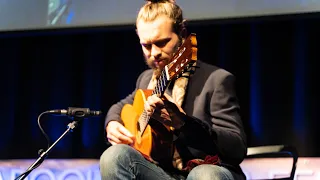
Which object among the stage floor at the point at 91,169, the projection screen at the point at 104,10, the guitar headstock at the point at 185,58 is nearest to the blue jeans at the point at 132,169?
the guitar headstock at the point at 185,58

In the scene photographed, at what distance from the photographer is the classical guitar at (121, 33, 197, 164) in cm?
133

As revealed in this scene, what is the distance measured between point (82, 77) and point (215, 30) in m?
0.81

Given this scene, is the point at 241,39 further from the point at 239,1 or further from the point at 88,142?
A: the point at 88,142

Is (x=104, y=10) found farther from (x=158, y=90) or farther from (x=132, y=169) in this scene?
(x=132, y=169)

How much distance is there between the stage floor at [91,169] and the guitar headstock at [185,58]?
1.22 meters

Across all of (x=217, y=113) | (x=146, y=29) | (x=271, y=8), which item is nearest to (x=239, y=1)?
(x=271, y=8)

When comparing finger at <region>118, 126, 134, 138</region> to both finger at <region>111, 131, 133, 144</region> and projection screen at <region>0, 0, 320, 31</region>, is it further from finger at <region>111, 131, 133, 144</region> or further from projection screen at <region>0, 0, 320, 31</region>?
projection screen at <region>0, 0, 320, 31</region>

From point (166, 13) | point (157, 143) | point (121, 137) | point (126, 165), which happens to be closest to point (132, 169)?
point (126, 165)

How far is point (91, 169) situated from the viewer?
271cm

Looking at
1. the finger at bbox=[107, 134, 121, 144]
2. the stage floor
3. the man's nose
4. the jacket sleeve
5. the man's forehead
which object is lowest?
the stage floor

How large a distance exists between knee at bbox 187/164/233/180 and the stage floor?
112 centimetres

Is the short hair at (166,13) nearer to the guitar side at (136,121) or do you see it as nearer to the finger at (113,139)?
the guitar side at (136,121)

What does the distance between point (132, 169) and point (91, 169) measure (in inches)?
53.7

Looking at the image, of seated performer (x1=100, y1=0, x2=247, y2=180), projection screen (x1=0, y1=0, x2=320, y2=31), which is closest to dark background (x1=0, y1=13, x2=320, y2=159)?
projection screen (x1=0, y1=0, x2=320, y2=31)
